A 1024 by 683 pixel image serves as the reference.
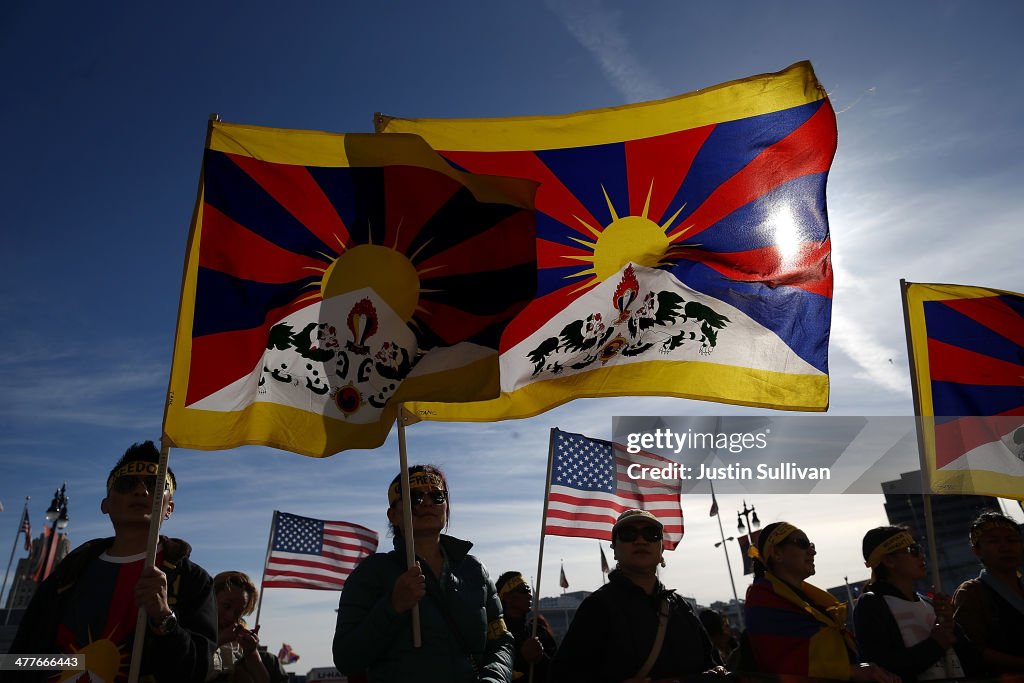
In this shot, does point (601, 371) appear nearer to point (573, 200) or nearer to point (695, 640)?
point (573, 200)

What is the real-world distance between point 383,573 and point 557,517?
15.5ft

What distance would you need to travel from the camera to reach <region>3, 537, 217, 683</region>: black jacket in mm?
3480

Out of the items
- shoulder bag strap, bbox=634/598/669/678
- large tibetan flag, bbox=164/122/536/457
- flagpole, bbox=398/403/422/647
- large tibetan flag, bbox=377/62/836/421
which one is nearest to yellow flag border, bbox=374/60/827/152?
large tibetan flag, bbox=377/62/836/421

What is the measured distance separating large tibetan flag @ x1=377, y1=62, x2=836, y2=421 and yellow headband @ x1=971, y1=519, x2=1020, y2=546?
1992 millimetres

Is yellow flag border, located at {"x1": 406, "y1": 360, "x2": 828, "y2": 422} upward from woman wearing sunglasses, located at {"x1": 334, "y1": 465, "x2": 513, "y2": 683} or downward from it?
upward

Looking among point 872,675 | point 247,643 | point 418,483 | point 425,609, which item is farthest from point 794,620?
point 247,643

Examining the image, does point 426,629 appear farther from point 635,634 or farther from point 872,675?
point 872,675

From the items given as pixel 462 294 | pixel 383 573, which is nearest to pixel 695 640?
pixel 383 573

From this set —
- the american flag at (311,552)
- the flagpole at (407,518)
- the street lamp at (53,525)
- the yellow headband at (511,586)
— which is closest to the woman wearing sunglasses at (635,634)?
the flagpole at (407,518)

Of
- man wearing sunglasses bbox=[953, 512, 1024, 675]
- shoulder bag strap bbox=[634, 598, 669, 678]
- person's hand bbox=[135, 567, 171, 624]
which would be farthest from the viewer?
man wearing sunglasses bbox=[953, 512, 1024, 675]

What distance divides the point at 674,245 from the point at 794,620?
2945 mm

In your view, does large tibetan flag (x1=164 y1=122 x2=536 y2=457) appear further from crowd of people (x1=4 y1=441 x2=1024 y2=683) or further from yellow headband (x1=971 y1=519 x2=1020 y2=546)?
yellow headband (x1=971 y1=519 x2=1020 y2=546)

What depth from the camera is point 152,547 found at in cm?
347

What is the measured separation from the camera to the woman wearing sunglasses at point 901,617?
4746mm
